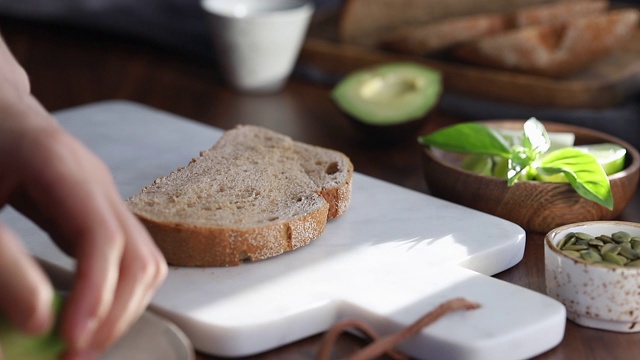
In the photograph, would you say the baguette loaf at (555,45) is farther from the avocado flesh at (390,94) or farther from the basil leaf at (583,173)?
the basil leaf at (583,173)

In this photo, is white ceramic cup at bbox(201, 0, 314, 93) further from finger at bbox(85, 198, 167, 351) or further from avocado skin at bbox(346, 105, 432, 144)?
finger at bbox(85, 198, 167, 351)

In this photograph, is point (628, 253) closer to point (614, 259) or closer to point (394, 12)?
point (614, 259)

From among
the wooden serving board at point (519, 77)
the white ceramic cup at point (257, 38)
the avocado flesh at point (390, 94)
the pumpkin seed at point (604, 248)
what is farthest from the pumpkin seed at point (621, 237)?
the white ceramic cup at point (257, 38)

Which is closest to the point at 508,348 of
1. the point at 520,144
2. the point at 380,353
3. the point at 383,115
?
the point at 380,353

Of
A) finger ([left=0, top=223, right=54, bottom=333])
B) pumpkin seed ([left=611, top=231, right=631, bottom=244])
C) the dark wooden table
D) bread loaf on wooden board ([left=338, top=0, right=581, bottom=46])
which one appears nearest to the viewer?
finger ([left=0, top=223, right=54, bottom=333])

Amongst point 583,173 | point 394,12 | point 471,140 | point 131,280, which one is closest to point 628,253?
point 583,173

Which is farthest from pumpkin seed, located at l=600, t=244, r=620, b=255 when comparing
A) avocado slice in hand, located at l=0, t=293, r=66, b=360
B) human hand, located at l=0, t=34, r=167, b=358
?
avocado slice in hand, located at l=0, t=293, r=66, b=360
